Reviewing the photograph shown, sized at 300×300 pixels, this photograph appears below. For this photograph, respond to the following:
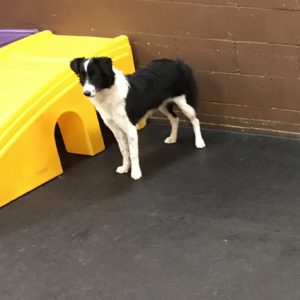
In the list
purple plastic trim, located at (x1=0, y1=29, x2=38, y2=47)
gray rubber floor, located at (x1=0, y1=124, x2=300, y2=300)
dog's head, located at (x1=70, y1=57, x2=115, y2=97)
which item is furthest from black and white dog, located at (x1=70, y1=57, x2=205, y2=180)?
purple plastic trim, located at (x1=0, y1=29, x2=38, y2=47)

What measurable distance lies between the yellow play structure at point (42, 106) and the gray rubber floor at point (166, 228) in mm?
85

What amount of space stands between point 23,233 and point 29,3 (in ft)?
4.93

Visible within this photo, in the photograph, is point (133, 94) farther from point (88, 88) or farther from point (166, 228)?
point (166, 228)

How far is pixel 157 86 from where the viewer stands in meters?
2.76

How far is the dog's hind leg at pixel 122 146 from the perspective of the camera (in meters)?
2.75

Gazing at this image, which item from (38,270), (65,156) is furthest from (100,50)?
(38,270)

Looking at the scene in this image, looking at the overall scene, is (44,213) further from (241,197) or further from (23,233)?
(241,197)

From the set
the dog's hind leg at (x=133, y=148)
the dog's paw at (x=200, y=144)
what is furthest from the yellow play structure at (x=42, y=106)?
the dog's paw at (x=200, y=144)

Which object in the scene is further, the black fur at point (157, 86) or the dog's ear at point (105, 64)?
the black fur at point (157, 86)

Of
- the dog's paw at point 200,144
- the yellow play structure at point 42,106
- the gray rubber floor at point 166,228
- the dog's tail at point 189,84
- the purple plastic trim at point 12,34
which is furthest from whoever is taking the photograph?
the purple plastic trim at point 12,34

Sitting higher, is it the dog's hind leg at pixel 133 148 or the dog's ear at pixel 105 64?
the dog's ear at pixel 105 64

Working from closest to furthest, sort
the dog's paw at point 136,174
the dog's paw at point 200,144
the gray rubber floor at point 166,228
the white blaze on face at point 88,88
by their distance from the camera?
1. the gray rubber floor at point 166,228
2. the white blaze on face at point 88,88
3. the dog's paw at point 136,174
4. the dog's paw at point 200,144

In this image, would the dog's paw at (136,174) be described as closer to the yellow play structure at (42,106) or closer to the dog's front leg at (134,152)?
the dog's front leg at (134,152)

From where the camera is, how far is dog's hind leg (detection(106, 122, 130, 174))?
2.75 meters
